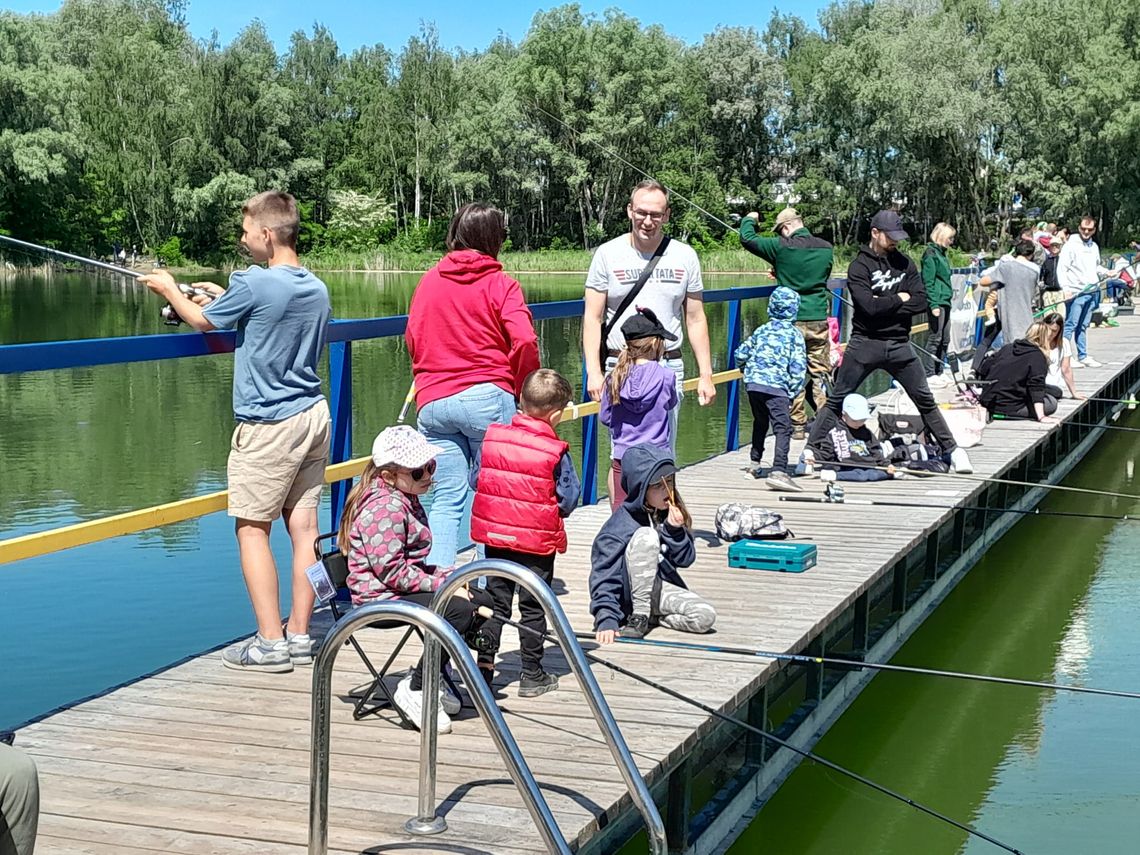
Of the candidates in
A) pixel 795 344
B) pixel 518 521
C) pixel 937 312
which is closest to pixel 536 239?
pixel 937 312

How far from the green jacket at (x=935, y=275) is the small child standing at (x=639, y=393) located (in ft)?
25.2

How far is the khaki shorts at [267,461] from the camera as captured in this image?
181 inches

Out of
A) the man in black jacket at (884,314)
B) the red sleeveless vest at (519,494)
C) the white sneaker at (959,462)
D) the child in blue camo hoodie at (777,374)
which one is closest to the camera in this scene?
the red sleeveless vest at (519,494)

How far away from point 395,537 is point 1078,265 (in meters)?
13.3

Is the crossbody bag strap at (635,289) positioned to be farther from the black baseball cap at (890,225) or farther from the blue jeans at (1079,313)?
the blue jeans at (1079,313)

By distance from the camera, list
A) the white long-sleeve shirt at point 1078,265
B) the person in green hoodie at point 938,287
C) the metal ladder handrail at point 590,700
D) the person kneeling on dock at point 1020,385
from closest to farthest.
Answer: the metal ladder handrail at point 590,700, the person kneeling on dock at point 1020,385, the person in green hoodie at point 938,287, the white long-sleeve shirt at point 1078,265

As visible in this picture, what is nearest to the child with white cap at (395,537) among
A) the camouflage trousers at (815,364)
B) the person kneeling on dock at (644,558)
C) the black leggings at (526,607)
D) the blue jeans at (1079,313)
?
the black leggings at (526,607)

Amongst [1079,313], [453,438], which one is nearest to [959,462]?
[453,438]

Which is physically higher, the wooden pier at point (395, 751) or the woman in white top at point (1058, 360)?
the woman in white top at point (1058, 360)

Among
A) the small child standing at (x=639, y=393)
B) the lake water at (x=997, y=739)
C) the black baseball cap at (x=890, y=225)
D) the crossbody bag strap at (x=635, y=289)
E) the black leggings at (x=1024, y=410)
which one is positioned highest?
the black baseball cap at (x=890, y=225)

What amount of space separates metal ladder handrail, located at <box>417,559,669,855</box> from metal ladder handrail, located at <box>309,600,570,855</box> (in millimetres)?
349

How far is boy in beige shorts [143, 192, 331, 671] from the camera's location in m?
4.53

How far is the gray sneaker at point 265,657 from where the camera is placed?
15.9ft

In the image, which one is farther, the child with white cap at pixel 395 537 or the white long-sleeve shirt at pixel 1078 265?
the white long-sleeve shirt at pixel 1078 265
